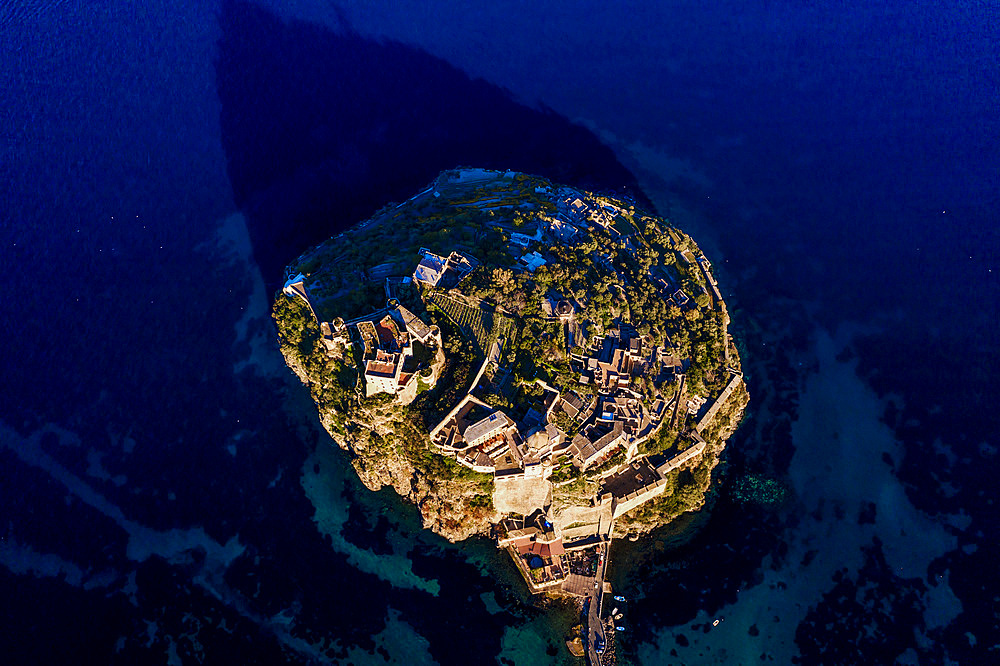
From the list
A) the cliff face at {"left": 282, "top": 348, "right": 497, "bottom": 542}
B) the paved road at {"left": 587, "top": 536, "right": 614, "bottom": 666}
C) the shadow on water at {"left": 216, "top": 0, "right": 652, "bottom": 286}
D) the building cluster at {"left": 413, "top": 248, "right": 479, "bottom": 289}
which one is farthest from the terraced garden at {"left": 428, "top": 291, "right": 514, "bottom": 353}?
the paved road at {"left": 587, "top": 536, "right": 614, "bottom": 666}

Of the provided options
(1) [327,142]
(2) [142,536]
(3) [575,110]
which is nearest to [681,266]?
(3) [575,110]

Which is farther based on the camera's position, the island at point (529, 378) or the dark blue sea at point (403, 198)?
the island at point (529, 378)

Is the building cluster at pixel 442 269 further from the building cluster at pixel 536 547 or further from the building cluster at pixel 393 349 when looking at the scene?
the building cluster at pixel 536 547

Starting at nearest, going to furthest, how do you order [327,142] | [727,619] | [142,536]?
[727,619] → [142,536] → [327,142]

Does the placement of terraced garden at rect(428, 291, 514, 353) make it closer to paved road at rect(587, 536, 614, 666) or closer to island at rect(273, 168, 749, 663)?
island at rect(273, 168, 749, 663)

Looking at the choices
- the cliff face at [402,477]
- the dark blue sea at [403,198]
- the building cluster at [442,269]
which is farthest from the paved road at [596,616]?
the building cluster at [442,269]

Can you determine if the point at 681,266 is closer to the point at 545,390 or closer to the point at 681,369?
the point at 681,369

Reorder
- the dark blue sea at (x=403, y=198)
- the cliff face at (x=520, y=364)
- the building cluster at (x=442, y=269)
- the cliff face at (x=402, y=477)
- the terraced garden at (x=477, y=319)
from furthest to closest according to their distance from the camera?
the building cluster at (x=442, y=269)
the terraced garden at (x=477, y=319)
the cliff face at (x=520, y=364)
the cliff face at (x=402, y=477)
the dark blue sea at (x=403, y=198)
